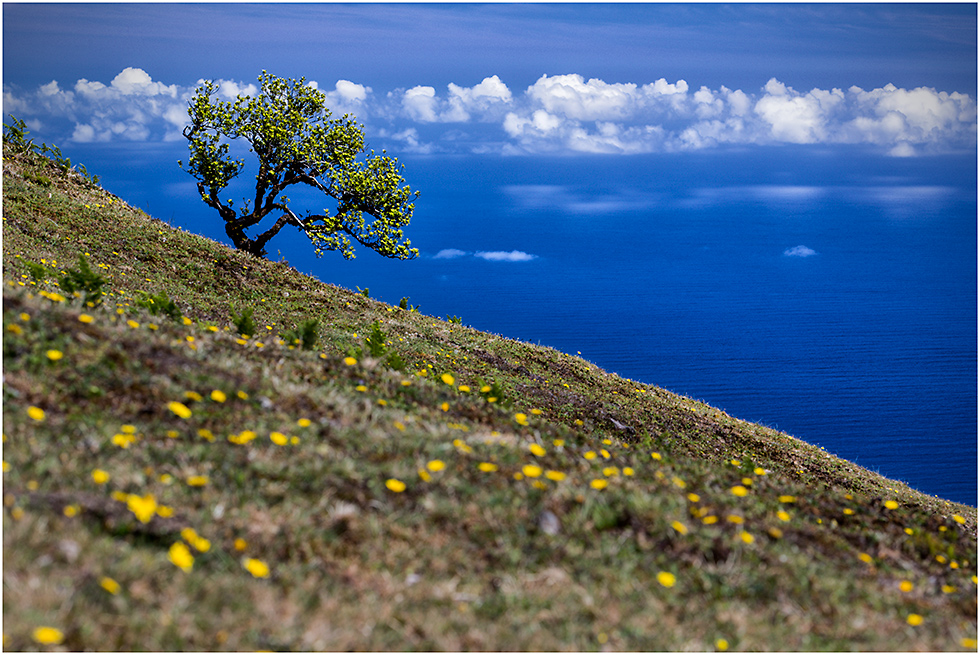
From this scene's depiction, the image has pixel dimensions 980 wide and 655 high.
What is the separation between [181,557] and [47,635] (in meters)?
0.89

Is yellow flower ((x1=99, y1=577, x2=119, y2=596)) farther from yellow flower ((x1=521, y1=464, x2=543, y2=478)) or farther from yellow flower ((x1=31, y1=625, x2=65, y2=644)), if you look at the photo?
yellow flower ((x1=521, y1=464, x2=543, y2=478))

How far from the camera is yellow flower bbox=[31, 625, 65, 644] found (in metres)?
3.48

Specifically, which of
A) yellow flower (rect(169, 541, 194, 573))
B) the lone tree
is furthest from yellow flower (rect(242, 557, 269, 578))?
the lone tree

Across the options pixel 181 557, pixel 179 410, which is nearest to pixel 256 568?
pixel 181 557

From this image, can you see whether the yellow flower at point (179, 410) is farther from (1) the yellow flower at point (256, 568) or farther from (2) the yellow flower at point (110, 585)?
(2) the yellow flower at point (110, 585)

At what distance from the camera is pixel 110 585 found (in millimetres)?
3938

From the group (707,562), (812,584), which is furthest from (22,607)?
(812,584)

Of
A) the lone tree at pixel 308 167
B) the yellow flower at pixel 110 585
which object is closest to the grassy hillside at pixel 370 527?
the yellow flower at pixel 110 585

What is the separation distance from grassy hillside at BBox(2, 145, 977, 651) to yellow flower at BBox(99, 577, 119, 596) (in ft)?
0.04

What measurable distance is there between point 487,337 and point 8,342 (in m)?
18.1

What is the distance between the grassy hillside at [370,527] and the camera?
13.8 feet

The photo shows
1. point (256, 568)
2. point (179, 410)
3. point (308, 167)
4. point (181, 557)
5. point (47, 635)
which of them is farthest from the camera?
point (308, 167)

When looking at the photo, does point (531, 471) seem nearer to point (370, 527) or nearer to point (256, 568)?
point (370, 527)

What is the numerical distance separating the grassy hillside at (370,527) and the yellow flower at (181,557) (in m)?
0.02
